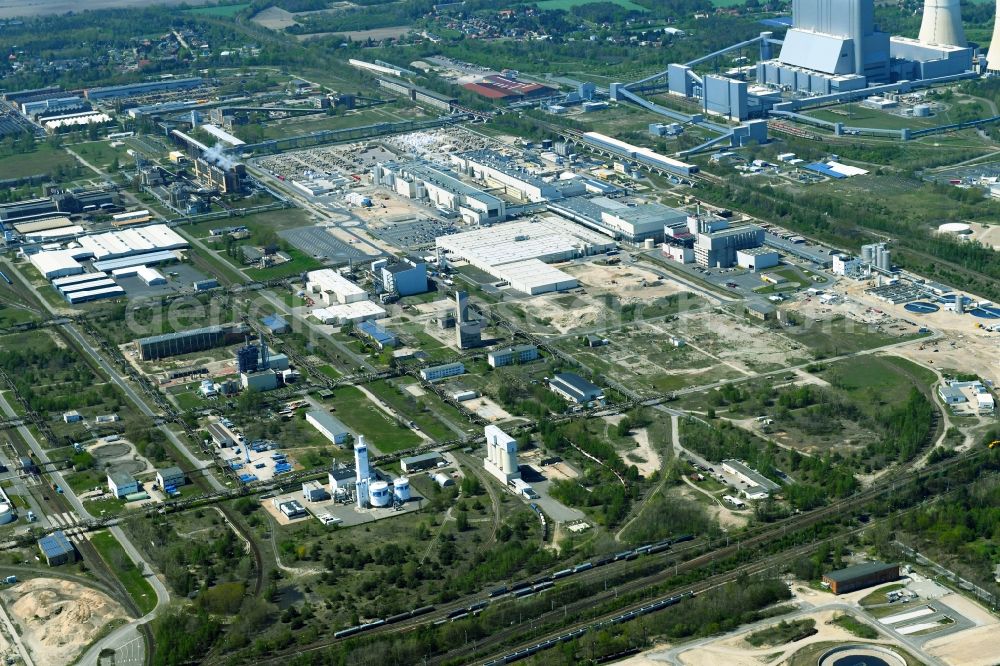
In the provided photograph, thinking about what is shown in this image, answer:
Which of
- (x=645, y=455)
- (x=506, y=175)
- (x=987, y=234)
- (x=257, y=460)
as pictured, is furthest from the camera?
(x=506, y=175)

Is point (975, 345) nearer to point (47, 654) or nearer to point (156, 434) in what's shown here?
point (156, 434)

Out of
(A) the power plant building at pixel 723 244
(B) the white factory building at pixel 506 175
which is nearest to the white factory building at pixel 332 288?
(A) the power plant building at pixel 723 244

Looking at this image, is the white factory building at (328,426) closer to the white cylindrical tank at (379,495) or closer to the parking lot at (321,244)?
the white cylindrical tank at (379,495)

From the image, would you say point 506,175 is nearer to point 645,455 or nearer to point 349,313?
point 349,313

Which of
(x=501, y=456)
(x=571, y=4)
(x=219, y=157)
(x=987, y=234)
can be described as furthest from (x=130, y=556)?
(x=571, y=4)

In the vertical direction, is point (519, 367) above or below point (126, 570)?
below

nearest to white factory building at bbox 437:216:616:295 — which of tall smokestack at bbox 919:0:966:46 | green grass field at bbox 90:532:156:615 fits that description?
green grass field at bbox 90:532:156:615

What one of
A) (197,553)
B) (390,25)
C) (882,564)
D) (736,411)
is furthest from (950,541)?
(390,25)
